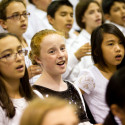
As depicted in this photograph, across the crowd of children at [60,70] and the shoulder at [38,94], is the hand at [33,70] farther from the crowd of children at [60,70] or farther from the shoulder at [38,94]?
the shoulder at [38,94]

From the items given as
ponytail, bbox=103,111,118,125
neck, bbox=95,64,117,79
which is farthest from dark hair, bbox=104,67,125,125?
neck, bbox=95,64,117,79

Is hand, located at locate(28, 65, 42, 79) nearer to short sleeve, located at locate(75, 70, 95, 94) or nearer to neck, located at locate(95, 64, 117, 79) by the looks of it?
short sleeve, located at locate(75, 70, 95, 94)

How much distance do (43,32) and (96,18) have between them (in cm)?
118

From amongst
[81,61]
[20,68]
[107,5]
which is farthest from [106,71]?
[107,5]

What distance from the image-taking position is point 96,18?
2771 millimetres

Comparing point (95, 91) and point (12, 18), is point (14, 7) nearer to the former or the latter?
point (12, 18)

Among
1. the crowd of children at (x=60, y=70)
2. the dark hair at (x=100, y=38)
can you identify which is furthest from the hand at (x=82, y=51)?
the dark hair at (x=100, y=38)

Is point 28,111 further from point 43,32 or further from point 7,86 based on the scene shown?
point 43,32

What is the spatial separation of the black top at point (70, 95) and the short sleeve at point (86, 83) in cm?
15

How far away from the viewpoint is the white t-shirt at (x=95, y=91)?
1.82m

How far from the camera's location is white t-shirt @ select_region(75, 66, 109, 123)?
182 centimetres

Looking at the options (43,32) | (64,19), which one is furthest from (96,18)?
(43,32)

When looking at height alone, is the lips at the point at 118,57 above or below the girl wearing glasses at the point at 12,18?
below

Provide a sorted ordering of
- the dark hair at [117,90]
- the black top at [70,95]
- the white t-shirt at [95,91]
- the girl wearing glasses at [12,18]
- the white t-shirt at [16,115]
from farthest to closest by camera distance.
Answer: the girl wearing glasses at [12,18], the white t-shirt at [95,91], the black top at [70,95], the white t-shirt at [16,115], the dark hair at [117,90]
